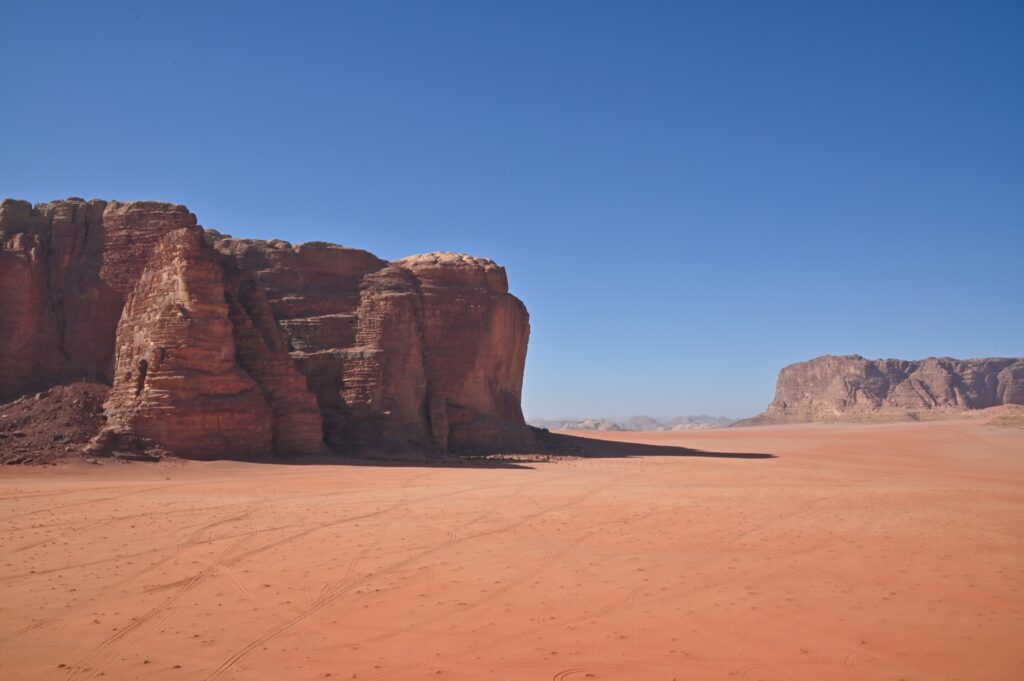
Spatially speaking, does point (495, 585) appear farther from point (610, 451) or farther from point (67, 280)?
point (610, 451)

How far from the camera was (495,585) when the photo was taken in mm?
7781

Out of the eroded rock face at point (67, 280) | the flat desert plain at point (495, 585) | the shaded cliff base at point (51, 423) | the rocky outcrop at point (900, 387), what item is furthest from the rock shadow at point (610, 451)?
the rocky outcrop at point (900, 387)

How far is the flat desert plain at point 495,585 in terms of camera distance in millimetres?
5562

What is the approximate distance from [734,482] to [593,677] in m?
16.8

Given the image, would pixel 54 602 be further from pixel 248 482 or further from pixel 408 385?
pixel 408 385

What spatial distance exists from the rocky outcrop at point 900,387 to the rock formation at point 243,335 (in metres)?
93.2

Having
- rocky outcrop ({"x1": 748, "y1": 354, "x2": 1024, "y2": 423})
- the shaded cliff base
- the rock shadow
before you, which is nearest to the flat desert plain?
the shaded cliff base

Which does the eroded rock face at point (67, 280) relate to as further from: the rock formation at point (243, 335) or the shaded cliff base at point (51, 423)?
the shaded cliff base at point (51, 423)

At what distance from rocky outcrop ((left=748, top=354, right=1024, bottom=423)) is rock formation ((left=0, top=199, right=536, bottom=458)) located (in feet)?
306

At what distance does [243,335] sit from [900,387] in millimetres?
116497

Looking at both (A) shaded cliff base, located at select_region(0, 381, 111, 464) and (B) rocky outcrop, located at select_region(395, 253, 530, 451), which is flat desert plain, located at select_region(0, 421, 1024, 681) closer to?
(A) shaded cliff base, located at select_region(0, 381, 111, 464)

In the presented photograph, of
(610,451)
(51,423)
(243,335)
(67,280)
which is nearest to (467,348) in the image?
(610,451)

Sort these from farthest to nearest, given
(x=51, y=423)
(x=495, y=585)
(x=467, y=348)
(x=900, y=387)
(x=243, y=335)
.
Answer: (x=900, y=387) → (x=467, y=348) → (x=243, y=335) → (x=51, y=423) → (x=495, y=585)

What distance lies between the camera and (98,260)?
24.4 metres
